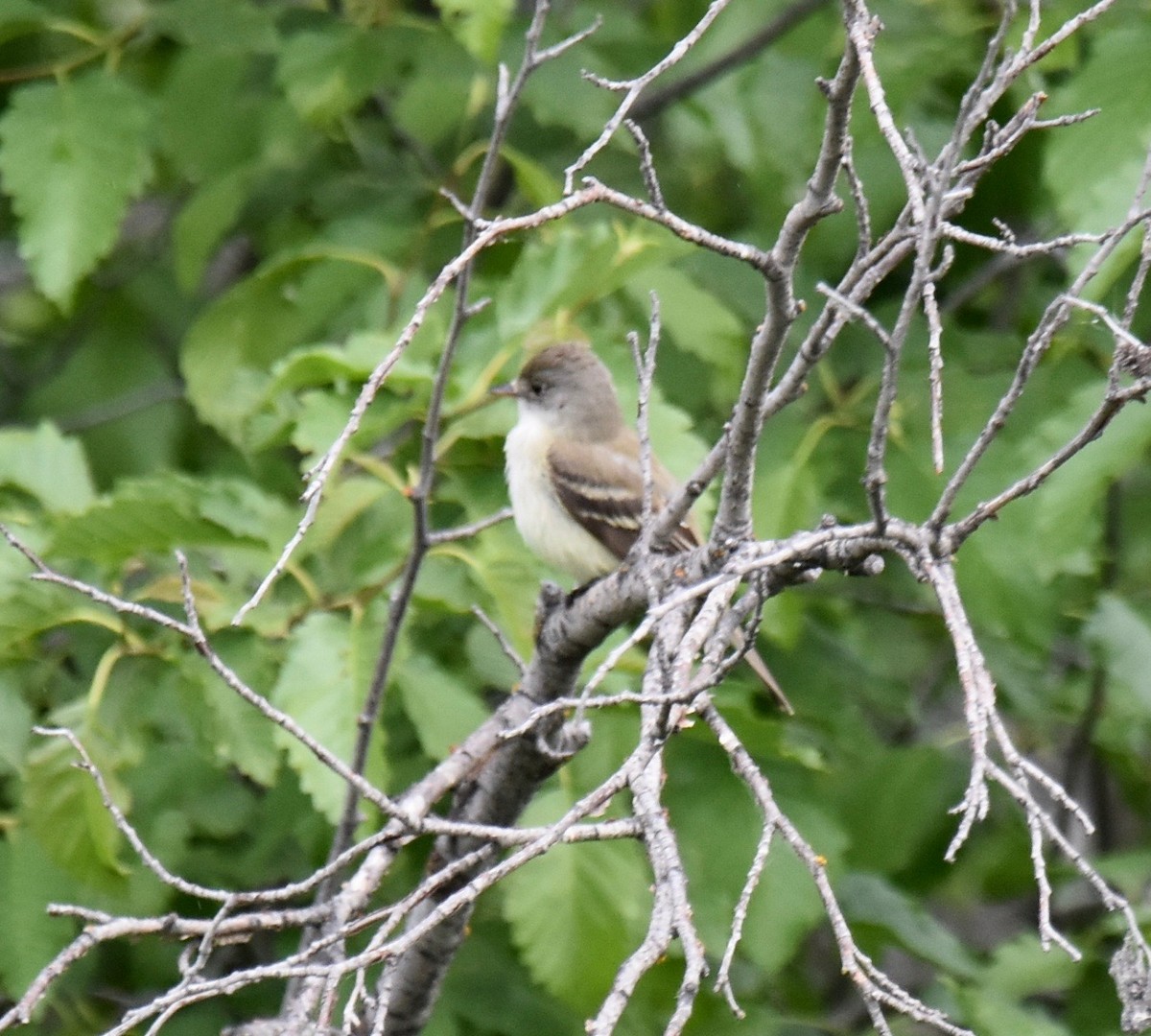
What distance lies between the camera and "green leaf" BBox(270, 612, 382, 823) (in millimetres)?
3467

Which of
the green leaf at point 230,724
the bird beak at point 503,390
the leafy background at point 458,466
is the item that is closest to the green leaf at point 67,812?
the leafy background at point 458,466

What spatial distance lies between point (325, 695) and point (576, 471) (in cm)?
208

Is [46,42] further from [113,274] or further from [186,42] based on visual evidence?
[113,274]

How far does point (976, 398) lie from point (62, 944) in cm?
275

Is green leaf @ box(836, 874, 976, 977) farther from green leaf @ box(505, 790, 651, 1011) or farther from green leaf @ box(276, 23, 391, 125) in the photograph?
green leaf @ box(276, 23, 391, 125)

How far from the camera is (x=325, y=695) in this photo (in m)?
3.58

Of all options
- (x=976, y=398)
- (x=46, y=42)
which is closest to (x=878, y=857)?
(x=976, y=398)

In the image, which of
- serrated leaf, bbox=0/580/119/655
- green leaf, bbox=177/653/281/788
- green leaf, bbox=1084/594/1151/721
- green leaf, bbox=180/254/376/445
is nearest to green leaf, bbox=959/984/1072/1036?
green leaf, bbox=1084/594/1151/721

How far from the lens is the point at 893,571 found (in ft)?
17.6

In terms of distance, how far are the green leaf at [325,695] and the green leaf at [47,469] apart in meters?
0.68

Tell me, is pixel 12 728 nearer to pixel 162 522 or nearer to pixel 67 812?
pixel 67 812

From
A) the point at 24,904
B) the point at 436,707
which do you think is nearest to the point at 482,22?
the point at 436,707

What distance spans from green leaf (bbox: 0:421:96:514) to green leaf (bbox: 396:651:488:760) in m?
0.84

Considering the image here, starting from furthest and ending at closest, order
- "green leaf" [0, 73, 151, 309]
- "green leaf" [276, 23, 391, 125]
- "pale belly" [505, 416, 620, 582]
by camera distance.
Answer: "pale belly" [505, 416, 620, 582]
"green leaf" [276, 23, 391, 125]
"green leaf" [0, 73, 151, 309]
